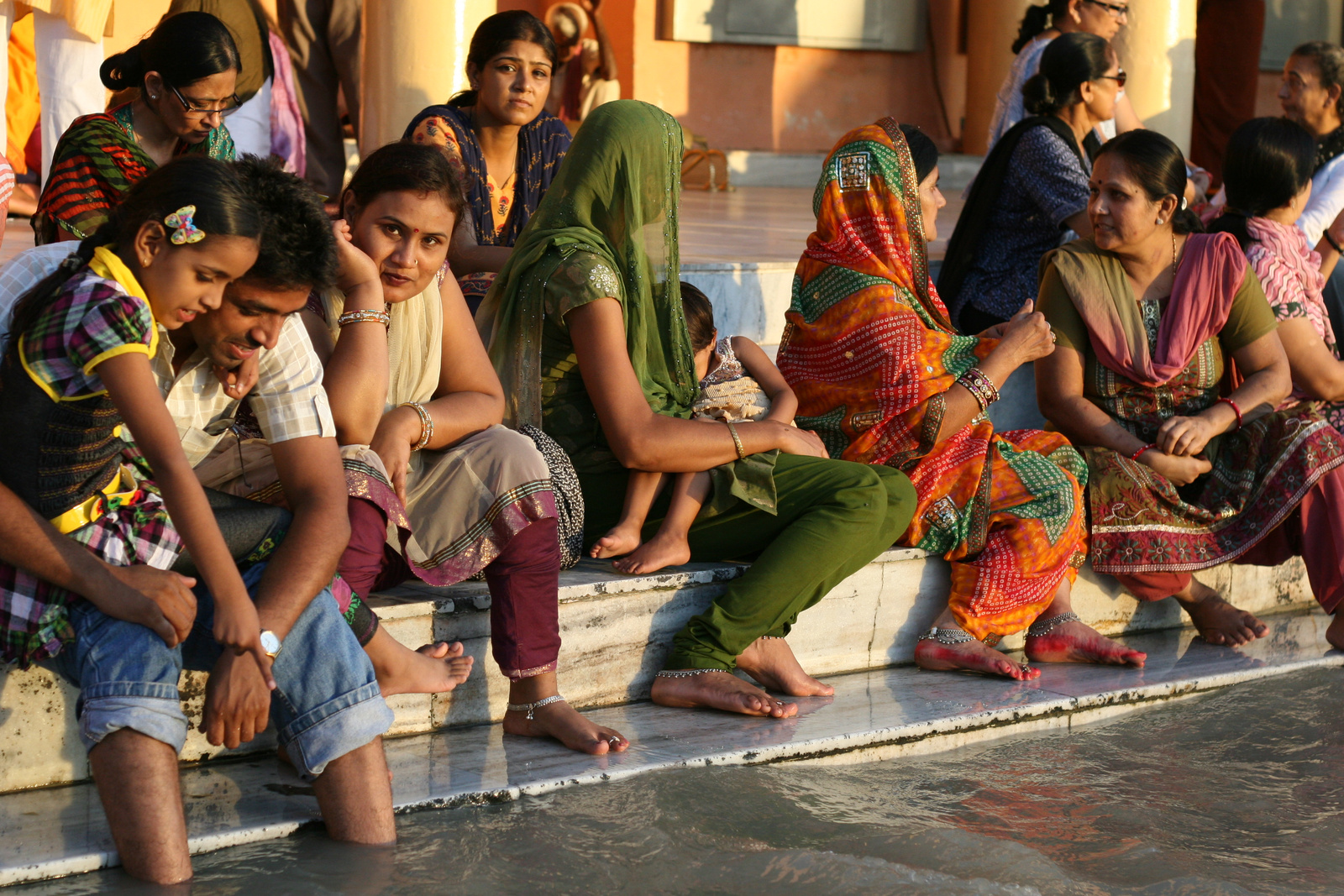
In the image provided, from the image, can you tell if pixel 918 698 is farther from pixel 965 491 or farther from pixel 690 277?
pixel 690 277

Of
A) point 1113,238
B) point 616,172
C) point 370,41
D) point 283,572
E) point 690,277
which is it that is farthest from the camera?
point 370,41

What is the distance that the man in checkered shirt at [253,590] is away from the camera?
2439 mm

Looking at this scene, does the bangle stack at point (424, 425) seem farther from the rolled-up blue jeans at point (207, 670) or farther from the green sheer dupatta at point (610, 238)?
the rolled-up blue jeans at point (207, 670)

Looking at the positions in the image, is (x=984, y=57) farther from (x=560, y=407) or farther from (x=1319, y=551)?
(x=560, y=407)

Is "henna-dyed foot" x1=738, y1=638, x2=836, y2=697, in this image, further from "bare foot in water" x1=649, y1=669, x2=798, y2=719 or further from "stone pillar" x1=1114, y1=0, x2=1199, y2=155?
"stone pillar" x1=1114, y1=0, x2=1199, y2=155

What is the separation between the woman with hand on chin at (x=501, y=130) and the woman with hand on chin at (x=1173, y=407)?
1.73 metres

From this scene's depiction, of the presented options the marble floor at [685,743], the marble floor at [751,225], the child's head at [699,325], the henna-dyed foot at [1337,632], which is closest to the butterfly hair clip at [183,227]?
the marble floor at [685,743]

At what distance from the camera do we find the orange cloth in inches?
269

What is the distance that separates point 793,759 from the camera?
128 inches

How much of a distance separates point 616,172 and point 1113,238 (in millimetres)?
1707

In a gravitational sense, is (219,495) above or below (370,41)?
below

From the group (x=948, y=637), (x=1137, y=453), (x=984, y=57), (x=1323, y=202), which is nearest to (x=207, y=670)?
(x=948, y=637)

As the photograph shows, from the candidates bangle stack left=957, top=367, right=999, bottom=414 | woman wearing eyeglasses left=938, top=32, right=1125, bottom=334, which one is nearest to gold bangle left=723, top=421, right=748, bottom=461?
bangle stack left=957, top=367, right=999, bottom=414

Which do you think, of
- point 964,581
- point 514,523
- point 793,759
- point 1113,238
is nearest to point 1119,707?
point 964,581
